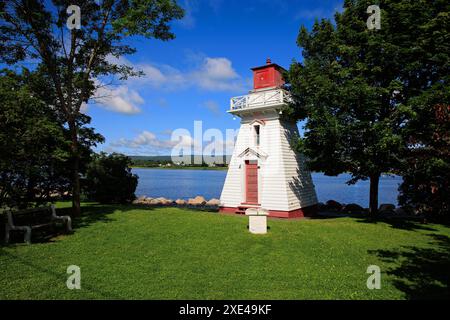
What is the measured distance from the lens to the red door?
19453mm

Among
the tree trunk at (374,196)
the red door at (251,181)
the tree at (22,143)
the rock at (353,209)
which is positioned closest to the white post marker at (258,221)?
the red door at (251,181)

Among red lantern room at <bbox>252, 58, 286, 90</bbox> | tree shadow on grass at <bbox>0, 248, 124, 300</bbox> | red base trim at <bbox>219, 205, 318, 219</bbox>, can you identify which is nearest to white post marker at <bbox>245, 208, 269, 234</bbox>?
red base trim at <bbox>219, 205, 318, 219</bbox>

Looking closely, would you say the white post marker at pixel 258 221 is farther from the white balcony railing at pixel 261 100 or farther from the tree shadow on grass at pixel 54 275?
the white balcony railing at pixel 261 100

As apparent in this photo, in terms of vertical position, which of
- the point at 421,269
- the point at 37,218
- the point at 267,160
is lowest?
the point at 421,269

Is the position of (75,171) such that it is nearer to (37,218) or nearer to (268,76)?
(37,218)

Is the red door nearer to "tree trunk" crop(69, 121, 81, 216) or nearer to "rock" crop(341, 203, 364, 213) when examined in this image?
"rock" crop(341, 203, 364, 213)

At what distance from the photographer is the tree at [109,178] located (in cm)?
2605

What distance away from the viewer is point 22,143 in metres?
10.7

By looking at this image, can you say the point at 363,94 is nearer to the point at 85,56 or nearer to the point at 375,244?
the point at 375,244

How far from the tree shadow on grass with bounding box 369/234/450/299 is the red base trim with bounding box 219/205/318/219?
769 centimetres

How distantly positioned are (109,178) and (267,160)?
16.1 meters

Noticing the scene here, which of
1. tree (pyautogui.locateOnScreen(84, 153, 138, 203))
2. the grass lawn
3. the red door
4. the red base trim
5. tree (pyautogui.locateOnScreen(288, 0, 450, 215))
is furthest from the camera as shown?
tree (pyautogui.locateOnScreen(84, 153, 138, 203))

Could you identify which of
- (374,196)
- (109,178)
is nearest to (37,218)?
(109,178)
